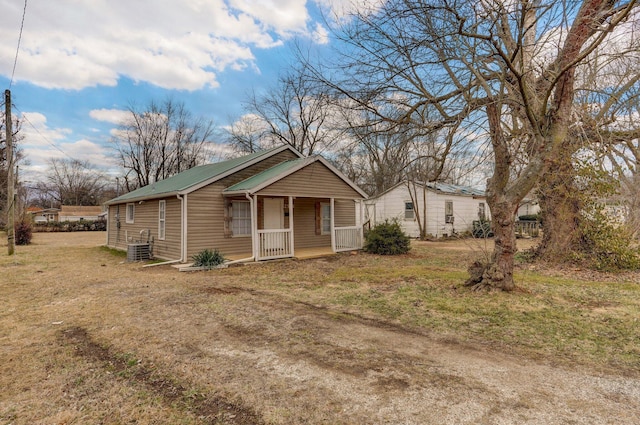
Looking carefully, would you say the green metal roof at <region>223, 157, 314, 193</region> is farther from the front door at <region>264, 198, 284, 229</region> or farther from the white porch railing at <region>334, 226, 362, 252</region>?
the white porch railing at <region>334, 226, 362, 252</region>

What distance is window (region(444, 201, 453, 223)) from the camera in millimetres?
20406

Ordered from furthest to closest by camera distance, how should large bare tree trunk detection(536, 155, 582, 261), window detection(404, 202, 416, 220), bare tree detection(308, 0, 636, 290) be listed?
1. window detection(404, 202, 416, 220)
2. large bare tree trunk detection(536, 155, 582, 261)
3. bare tree detection(308, 0, 636, 290)

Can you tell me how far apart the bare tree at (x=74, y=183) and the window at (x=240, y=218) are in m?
54.2

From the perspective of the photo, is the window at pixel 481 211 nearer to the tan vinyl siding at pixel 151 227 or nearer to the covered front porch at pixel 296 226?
the covered front porch at pixel 296 226

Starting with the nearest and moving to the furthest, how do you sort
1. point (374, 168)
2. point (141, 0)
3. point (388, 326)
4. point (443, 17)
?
1. point (388, 326)
2. point (443, 17)
3. point (141, 0)
4. point (374, 168)

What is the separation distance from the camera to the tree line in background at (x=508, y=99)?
5215mm

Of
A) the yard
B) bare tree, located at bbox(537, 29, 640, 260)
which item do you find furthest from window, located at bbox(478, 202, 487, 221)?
the yard

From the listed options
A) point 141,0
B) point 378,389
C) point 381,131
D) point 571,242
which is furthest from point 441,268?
point 141,0

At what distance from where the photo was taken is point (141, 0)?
9062 mm

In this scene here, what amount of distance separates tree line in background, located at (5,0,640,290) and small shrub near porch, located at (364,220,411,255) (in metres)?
4.27

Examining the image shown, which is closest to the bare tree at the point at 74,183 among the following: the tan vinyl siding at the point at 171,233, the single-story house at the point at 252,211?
the single-story house at the point at 252,211

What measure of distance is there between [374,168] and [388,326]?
81.3ft

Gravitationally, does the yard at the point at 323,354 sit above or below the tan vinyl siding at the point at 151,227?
below

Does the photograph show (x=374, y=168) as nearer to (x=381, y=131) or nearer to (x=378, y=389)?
(x=381, y=131)
